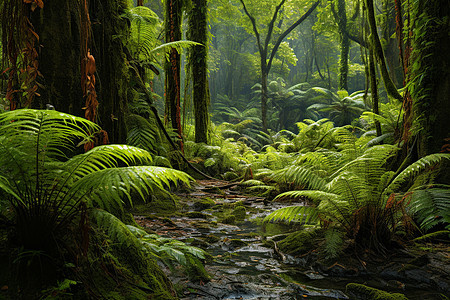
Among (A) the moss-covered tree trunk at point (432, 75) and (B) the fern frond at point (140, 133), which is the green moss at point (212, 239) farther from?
(A) the moss-covered tree trunk at point (432, 75)

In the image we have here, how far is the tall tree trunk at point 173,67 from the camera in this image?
20.7ft

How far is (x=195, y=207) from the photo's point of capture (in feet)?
15.0

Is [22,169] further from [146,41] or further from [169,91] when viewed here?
[169,91]

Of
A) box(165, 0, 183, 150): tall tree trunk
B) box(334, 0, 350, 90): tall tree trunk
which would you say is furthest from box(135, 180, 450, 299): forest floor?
box(334, 0, 350, 90): tall tree trunk

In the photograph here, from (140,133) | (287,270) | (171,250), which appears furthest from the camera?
(140,133)

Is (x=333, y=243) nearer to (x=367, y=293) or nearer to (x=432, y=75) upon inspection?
(x=367, y=293)

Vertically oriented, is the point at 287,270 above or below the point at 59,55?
Result: below

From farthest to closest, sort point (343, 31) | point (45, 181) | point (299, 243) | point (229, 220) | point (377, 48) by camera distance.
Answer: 1. point (343, 31)
2. point (377, 48)
3. point (229, 220)
4. point (299, 243)
5. point (45, 181)

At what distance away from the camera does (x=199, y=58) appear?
24.4ft

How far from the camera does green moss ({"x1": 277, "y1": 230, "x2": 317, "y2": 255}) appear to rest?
8.83 feet

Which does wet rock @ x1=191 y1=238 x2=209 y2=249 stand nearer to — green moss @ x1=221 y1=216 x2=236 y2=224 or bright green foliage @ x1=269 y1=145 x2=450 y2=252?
bright green foliage @ x1=269 y1=145 x2=450 y2=252

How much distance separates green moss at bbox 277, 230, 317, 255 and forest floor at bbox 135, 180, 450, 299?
56mm

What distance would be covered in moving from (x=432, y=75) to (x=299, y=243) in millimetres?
2140

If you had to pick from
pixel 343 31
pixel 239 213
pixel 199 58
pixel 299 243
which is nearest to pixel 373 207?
pixel 299 243
